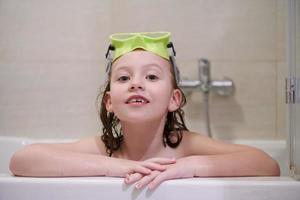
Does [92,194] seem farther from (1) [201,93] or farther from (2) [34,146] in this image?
(1) [201,93]

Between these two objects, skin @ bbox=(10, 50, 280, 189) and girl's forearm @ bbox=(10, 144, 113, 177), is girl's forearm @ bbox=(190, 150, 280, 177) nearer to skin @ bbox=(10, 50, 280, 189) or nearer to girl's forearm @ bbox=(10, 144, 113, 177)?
skin @ bbox=(10, 50, 280, 189)

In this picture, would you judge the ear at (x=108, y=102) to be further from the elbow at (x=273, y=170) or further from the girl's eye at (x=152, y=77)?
the elbow at (x=273, y=170)

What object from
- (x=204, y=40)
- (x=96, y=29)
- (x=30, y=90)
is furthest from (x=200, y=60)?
(x=30, y=90)

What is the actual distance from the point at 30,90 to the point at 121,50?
26.9 inches

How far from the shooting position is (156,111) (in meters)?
0.98

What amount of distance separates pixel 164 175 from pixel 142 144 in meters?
0.40

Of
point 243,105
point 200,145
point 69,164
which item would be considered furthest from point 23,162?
point 243,105

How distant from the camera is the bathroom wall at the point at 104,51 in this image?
4.91ft

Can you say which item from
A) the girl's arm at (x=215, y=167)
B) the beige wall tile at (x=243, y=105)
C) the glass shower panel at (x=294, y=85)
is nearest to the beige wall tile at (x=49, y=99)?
the beige wall tile at (x=243, y=105)

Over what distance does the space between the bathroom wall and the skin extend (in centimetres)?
46

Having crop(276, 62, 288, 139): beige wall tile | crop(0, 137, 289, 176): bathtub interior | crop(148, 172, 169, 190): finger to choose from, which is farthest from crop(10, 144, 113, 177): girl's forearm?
crop(276, 62, 288, 139): beige wall tile

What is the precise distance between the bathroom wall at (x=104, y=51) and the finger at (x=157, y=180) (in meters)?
0.84

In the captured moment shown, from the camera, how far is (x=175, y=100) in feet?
3.51

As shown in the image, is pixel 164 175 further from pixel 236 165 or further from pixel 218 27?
pixel 218 27
